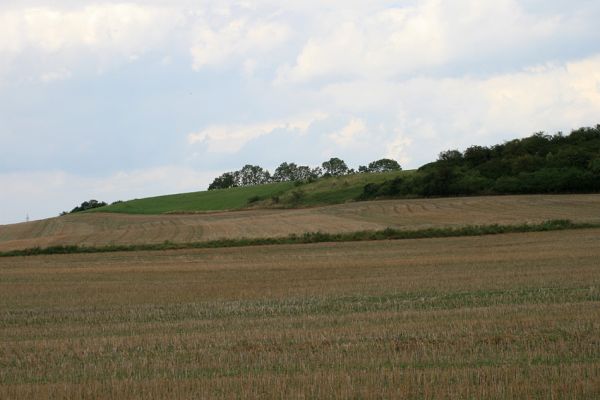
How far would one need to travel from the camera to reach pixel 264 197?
309ft

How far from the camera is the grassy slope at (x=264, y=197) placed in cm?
8618

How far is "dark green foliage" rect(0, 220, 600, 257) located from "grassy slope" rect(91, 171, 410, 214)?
110ft

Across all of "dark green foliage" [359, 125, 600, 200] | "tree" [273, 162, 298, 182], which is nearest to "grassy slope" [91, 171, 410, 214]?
"dark green foliage" [359, 125, 600, 200]

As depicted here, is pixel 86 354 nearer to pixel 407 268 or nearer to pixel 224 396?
pixel 224 396

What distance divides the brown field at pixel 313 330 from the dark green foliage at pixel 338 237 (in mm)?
13904

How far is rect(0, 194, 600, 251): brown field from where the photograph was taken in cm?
5181

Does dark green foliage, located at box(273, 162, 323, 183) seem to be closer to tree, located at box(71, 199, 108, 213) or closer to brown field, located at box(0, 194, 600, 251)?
tree, located at box(71, 199, 108, 213)

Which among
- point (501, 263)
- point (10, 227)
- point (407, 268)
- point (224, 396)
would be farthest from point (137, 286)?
point (10, 227)

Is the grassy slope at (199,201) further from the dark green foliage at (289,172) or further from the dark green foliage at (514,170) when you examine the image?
the dark green foliage at (289,172)

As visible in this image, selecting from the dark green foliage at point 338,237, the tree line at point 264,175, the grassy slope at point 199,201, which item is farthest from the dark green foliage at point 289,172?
the dark green foliage at point 338,237

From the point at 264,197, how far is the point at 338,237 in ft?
152

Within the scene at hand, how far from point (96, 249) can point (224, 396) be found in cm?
4066

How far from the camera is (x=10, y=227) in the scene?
8012cm

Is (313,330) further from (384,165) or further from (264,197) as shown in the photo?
(384,165)
